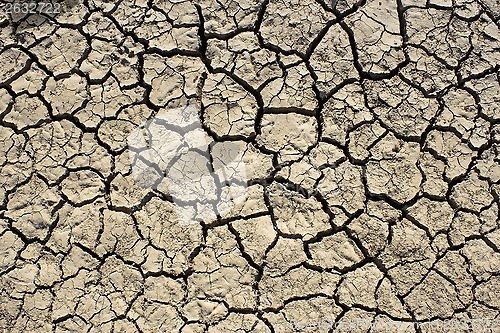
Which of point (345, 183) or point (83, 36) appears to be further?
point (83, 36)

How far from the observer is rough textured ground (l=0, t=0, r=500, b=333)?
10.2ft

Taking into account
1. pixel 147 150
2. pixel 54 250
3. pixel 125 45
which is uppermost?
pixel 125 45

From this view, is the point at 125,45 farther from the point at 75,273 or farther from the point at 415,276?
the point at 415,276

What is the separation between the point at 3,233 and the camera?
10.7 ft

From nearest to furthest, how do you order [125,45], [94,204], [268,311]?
[268,311] → [94,204] → [125,45]

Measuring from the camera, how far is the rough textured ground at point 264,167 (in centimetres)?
311

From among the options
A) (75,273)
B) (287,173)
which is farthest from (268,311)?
(75,273)

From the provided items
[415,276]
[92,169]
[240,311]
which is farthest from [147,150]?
[415,276]

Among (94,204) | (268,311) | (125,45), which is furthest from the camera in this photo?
(125,45)

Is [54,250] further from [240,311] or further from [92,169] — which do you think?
[240,311]

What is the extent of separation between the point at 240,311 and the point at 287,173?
770 millimetres

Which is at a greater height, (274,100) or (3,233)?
(274,100)

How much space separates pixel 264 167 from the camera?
331 centimetres

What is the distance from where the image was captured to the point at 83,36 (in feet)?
11.8
